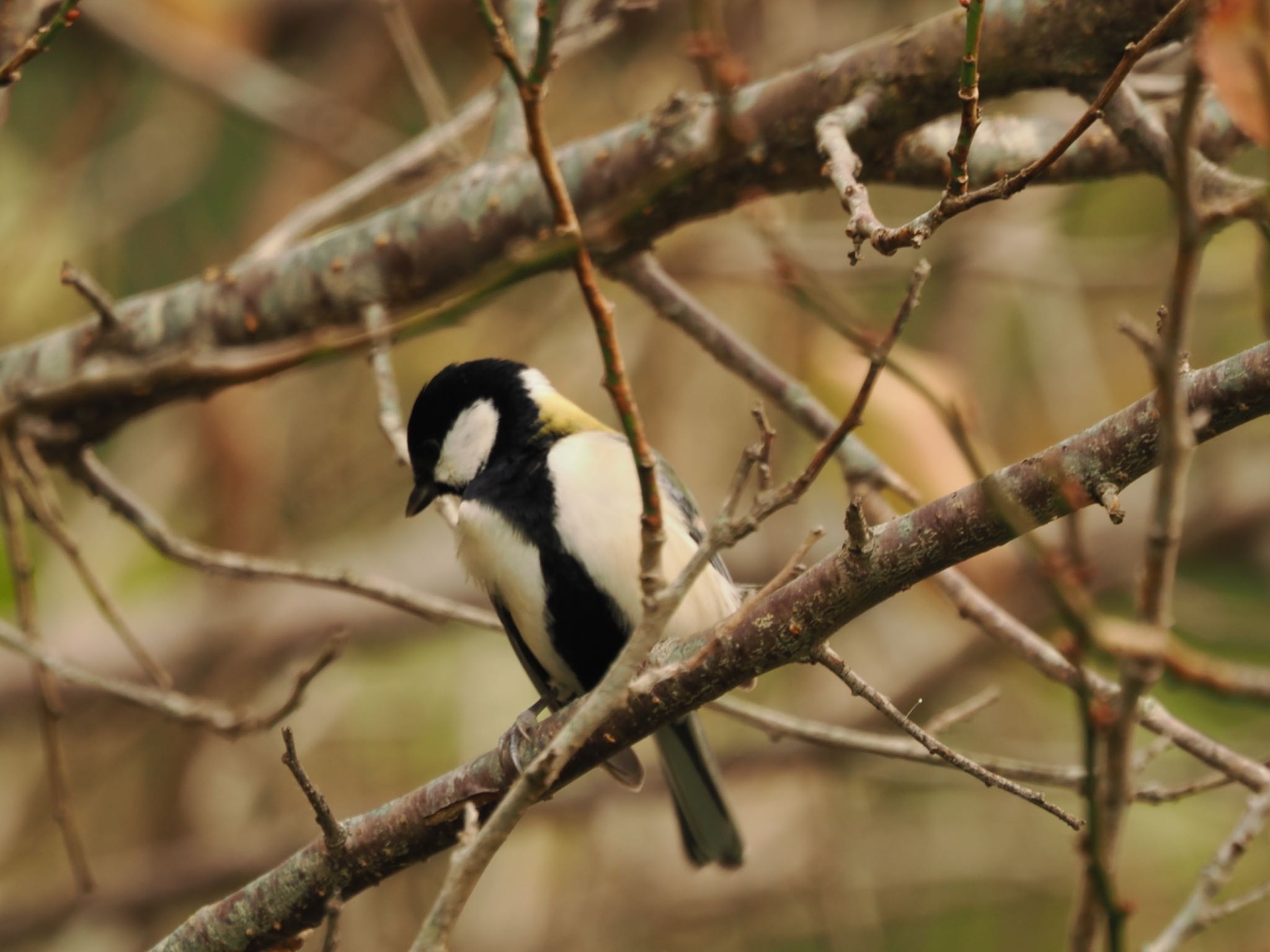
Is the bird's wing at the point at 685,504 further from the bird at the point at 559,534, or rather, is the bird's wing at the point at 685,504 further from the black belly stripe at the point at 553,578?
the black belly stripe at the point at 553,578

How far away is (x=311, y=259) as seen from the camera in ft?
7.98

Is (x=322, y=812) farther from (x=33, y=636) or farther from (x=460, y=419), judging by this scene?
(x=460, y=419)

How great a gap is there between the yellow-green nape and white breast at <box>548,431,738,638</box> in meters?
0.10

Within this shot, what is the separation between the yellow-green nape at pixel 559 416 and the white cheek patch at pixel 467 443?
10 centimetres

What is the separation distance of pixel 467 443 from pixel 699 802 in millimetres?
882

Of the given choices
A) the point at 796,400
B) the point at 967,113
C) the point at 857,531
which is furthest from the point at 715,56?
the point at 796,400

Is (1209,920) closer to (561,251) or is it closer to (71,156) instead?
(561,251)

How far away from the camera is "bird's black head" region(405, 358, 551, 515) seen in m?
2.56

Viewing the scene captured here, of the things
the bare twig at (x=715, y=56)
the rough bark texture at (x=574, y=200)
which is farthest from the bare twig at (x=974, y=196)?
the rough bark texture at (x=574, y=200)

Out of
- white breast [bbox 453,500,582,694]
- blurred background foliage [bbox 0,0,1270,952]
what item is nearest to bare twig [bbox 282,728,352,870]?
white breast [bbox 453,500,582,694]

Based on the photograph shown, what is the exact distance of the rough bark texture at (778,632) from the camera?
1272 millimetres

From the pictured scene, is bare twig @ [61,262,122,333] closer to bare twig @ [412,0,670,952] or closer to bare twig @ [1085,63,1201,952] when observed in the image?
bare twig @ [412,0,670,952]

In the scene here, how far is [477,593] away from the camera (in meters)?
3.99

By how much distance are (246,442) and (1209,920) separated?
3.41m
